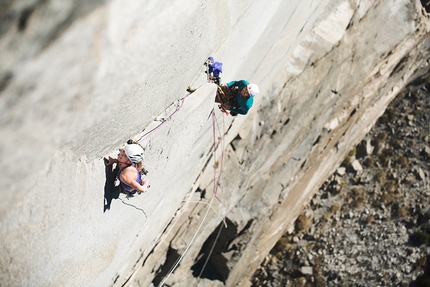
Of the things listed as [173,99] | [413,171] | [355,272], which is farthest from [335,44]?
[355,272]

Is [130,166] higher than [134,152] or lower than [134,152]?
lower

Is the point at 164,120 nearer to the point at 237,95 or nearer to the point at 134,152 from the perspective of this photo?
the point at 134,152

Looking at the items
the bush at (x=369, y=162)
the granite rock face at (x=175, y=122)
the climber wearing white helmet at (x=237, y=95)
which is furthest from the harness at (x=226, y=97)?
the bush at (x=369, y=162)

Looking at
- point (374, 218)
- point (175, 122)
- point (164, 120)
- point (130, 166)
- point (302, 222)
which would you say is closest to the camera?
point (130, 166)

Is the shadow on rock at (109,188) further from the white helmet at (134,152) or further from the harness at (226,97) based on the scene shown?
the harness at (226,97)

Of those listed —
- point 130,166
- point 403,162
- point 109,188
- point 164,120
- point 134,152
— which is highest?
point 403,162

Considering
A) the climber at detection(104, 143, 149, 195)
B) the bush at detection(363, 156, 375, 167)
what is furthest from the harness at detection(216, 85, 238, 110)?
the bush at detection(363, 156, 375, 167)

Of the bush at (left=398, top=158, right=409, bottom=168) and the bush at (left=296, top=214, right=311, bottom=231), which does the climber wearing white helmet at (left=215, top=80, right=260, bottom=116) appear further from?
the bush at (left=398, top=158, right=409, bottom=168)

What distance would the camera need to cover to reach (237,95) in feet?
15.3

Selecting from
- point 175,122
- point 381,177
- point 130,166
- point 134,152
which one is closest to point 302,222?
point 381,177

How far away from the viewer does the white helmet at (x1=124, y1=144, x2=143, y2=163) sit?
119 inches

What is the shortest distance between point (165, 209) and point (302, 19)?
351 cm

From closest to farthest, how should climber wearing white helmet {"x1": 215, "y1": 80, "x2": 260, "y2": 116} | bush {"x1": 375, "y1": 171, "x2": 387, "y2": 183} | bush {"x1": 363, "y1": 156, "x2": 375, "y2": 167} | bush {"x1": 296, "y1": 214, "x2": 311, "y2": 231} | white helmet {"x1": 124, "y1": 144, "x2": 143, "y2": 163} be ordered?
white helmet {"x1": 124, "y1": 144, "x2": 143, "y2": 163}, climber wearing white helmet {"x1": 215, "y1": 80, "x2": 260, "y2": 116}, bush {"x1": 296, "y1": 214, "x2": 311, "y2": 231}, bush {"x1": 375, "y1": 171, "x2": 387, "y2": 183}, bush {"x1": 363, "y1": 156, "x2": 375, "y2": 167}

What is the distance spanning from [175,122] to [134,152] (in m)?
0.73
